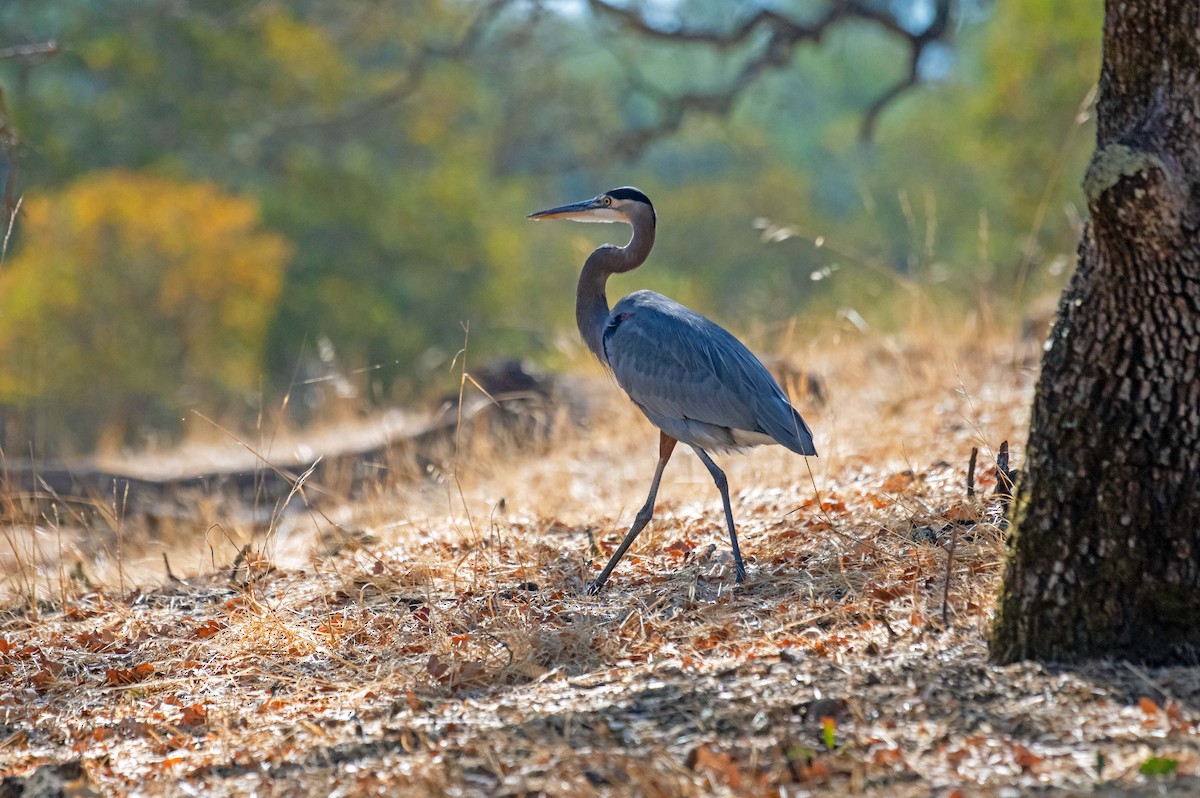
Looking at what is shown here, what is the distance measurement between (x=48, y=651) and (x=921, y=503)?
3.63 m

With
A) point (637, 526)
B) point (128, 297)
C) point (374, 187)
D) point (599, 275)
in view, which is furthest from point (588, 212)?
point (374, 187)

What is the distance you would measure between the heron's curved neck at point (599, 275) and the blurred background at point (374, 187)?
6.01 meters

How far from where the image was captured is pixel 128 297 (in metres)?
21.4

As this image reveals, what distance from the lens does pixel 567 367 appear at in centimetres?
1261

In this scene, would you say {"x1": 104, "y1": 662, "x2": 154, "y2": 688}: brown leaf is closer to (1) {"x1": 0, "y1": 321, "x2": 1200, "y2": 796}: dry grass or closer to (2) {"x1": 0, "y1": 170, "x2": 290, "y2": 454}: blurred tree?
(1) {"x1": 0, "y1": 321, "x2": 1200, "y2": 796}: dry grass

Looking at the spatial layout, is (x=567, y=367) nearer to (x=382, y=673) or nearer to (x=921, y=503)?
(x=921, y=503)

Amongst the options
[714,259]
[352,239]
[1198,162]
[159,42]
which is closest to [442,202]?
[352,239]

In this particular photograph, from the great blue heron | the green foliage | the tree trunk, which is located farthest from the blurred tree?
the green foliage

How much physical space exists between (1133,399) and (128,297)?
20703mm

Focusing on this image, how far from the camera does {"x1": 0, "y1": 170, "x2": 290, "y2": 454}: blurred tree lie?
20.9 metres

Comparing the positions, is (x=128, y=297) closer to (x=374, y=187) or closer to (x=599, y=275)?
(x=374, y=187)

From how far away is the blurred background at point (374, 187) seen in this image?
16.1 meters

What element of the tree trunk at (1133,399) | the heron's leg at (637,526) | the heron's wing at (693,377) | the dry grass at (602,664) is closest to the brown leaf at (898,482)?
the dry grass at (602,664)

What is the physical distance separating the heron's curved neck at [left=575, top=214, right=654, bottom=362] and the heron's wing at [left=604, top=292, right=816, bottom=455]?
1.05ft
